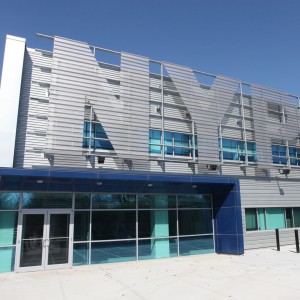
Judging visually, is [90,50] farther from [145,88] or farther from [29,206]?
[29,206]

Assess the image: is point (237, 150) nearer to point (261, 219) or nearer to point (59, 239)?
point (261, 219)

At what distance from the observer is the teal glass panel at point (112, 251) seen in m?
13.4

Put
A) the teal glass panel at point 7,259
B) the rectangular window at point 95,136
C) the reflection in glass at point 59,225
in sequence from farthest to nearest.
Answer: the rectangular window at point 95,136
the reflection in glass at point 59,225
the teal glass panel at point 7,259

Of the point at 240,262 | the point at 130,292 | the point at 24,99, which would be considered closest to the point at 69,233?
the point at 130,292

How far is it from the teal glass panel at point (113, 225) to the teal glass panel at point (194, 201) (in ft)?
8.48

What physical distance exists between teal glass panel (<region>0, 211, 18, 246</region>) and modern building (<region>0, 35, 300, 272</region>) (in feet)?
0.12

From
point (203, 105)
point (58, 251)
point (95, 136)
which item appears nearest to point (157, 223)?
point (58, 251)

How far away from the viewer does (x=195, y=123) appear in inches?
650

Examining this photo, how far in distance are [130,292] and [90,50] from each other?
10.6 metres

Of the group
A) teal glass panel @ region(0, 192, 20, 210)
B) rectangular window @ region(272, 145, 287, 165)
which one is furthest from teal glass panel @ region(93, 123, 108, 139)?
rectangular window @ region(272, 145, 287, 165)

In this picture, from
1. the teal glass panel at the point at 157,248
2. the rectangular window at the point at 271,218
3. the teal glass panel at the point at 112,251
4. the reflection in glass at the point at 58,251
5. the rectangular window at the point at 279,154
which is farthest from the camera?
the rectangular window at the point at 279,154

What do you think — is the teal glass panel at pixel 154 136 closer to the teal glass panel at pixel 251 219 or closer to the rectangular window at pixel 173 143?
the rectangular window at pixel 173 143

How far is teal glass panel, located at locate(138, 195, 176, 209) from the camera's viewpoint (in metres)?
14.9

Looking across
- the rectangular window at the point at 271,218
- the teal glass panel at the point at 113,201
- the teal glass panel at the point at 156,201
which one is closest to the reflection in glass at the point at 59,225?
the teal glass panel at the point at 113,201
